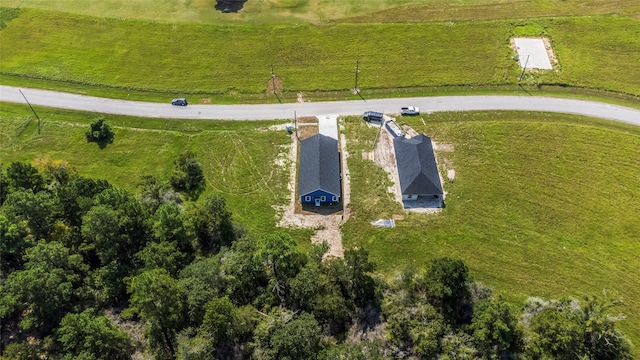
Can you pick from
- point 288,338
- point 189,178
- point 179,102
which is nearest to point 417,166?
point 288,338

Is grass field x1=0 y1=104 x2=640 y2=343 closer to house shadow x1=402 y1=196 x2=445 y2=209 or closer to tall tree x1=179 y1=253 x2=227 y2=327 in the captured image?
house shadow x1=402 y1=196 x2=445 y2=209

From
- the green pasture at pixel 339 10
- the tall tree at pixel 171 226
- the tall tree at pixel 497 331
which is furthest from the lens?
the green pasture at pixel 339 10

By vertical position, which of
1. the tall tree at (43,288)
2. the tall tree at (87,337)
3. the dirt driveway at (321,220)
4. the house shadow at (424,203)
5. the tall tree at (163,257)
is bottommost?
the tall tree at (87,337)

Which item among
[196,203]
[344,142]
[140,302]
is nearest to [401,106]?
[344,142]

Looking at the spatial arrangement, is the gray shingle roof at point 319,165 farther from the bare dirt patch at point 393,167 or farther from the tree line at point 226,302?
the tree line at point 226,302

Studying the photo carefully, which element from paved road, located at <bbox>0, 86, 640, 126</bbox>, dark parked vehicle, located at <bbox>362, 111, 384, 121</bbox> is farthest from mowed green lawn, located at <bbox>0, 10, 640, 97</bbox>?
dark parked vehicle, located at <bbox>362, 111, 384, 121</bbox>

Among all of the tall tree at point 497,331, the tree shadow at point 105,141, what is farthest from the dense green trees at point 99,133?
the tall tree at point 497,331
